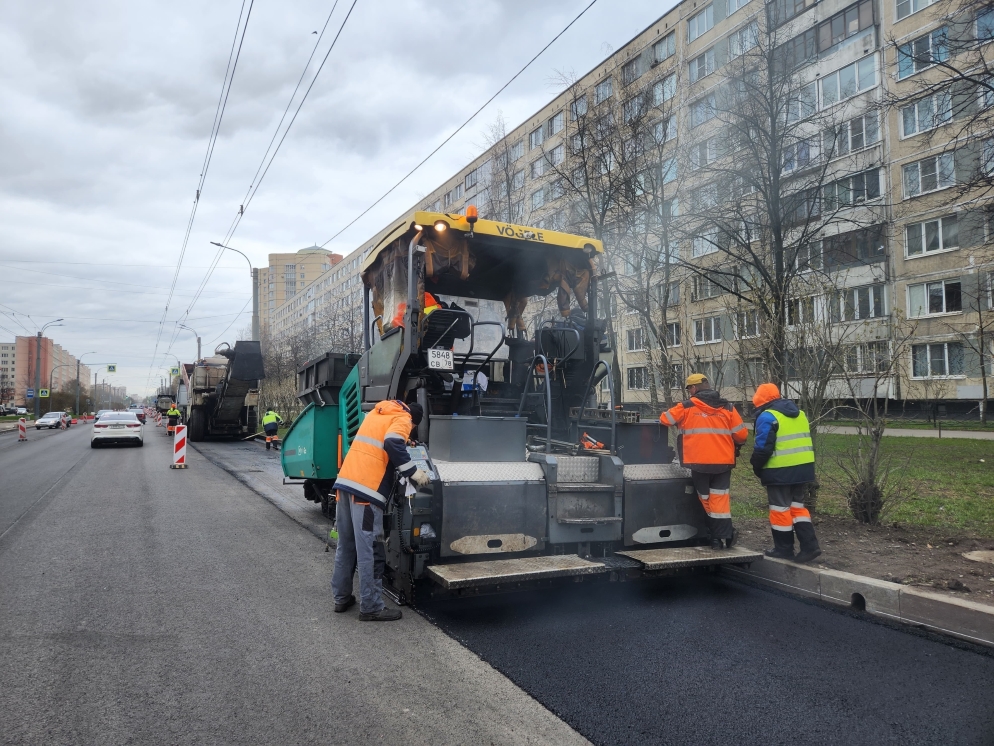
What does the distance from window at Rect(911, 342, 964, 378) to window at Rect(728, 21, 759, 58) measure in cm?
1633

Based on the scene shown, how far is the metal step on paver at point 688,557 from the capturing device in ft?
15.8

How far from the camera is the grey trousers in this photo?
460 cm

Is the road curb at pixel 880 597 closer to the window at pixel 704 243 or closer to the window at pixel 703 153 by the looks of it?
the window at pixel 704 243

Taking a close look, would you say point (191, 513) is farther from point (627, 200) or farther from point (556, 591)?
point (627, 200)

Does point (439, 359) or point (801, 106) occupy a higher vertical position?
point (801, 106)

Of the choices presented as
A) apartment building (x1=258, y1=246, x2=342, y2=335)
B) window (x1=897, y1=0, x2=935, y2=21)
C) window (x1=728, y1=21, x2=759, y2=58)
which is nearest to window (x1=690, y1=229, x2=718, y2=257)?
window (x1=728, y1=21, x2=759, y2=58)

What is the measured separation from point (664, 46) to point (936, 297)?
58.0 ft

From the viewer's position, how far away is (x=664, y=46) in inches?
1374

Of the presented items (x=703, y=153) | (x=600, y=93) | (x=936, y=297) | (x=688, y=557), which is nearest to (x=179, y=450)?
(x=703, y=153)

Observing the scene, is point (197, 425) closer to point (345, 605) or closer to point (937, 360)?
point (345, 605)

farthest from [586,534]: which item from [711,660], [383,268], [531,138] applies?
[531,138]

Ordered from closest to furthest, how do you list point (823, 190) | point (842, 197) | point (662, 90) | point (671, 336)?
point (823, 190), point (842, 197), point (662, 90), point (671, 336)

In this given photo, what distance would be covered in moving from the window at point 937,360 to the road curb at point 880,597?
2370 centimetres

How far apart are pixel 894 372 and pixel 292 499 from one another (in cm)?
801
